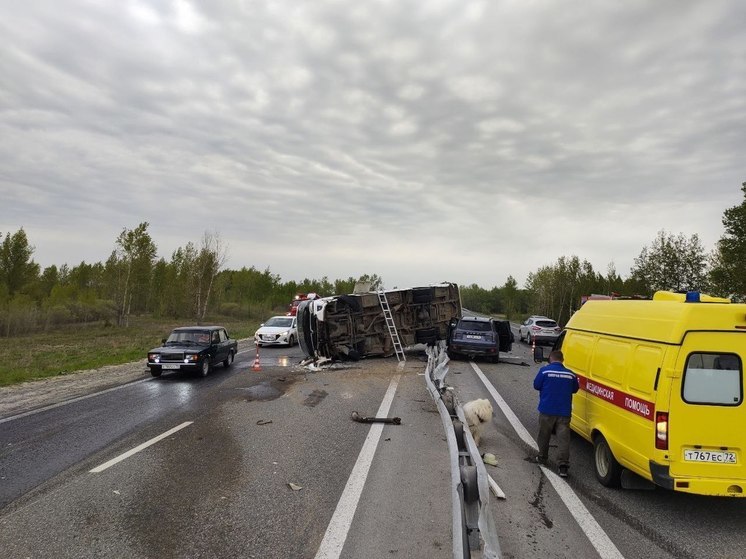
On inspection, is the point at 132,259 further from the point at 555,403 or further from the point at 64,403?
the point at 555,403

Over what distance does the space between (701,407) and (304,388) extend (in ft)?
31.8

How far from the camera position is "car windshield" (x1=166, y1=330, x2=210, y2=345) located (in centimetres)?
1569

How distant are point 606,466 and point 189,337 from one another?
533 inches

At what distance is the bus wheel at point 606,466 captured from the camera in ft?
19.3

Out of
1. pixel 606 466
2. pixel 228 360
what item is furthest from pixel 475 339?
pixel 606 466

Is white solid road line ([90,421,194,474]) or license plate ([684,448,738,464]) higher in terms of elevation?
license plate ([684,448,738,464])

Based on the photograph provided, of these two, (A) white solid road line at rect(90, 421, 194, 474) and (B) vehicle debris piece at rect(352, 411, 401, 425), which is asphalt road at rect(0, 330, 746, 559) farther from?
(B) vehicle debris piece at rect(352, 411, 401, 425)

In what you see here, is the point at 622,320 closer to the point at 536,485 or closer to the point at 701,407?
the point at 701,407

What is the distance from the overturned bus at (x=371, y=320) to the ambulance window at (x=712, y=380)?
13371 millimetres

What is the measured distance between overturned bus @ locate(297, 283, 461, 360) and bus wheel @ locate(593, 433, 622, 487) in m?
12.1

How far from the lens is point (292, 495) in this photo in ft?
18.4

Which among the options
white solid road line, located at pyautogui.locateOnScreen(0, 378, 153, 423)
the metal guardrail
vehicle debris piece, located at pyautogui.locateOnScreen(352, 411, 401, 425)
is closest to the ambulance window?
the metal guardrail

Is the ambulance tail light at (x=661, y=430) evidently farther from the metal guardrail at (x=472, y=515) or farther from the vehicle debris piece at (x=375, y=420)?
the vehicle debris piece at (x=375, y=420)

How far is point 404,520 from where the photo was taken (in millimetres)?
4922
